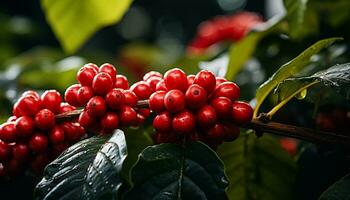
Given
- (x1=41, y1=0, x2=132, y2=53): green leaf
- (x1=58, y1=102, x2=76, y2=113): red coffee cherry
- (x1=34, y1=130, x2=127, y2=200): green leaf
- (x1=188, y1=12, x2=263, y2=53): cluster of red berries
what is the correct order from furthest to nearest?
(x1=188, y1=12, x2=263, y2=53): cluster of red berries
(x1=41, y1=0, x2=132, y2=53): green leaf
(x1=58, y1=102, x2=76, y2=113): red coffee cherry
(x1=34, y1=130, x2=127, y2=200): green leaf

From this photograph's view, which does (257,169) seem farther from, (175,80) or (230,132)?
(175,80)

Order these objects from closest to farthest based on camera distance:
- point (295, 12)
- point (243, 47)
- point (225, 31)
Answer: point (295, 12), point (243, 47), point (225, 31)

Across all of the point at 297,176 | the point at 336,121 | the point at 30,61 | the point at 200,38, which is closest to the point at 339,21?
the point at 336,121

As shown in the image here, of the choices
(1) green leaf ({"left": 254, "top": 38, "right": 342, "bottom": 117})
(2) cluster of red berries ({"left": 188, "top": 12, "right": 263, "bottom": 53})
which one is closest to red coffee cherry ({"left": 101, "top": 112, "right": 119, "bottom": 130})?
(1) green leaf ({"left": 254, "top": 38, "right": 342, "bottom": 117})

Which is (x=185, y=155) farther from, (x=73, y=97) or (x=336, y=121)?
(x=336, y=121)

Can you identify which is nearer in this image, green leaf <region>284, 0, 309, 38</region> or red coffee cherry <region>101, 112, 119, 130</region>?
red coffee cherry <region>101, 112, 119, 130</region>

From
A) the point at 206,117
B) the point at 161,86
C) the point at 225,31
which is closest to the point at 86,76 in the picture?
the point at 161,86

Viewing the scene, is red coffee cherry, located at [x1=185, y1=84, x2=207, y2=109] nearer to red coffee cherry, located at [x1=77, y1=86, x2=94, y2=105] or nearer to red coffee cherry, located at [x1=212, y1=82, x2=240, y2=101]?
red coffee cherry, located at [x1=212, y1=82, x2=240, y2=101]
